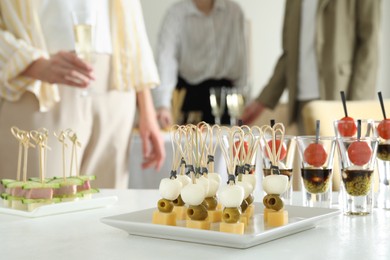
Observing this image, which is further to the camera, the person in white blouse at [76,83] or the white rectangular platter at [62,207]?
the person in white blouse at [76,83]

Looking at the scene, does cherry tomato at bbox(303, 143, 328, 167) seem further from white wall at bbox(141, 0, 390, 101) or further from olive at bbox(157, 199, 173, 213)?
white wall at bbox(141, 0, 390, 101)

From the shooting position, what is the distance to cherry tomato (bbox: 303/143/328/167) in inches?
44.2

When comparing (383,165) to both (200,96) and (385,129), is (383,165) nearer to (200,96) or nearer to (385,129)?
(385,129)

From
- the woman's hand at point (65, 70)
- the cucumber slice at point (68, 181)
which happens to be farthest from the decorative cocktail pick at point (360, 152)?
the woman's hand at point (65, 70)

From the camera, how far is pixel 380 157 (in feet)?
3.97

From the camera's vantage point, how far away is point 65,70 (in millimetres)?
1746

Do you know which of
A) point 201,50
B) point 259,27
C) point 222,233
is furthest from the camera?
point 259,27

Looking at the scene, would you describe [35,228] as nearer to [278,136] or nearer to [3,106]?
[278,136]

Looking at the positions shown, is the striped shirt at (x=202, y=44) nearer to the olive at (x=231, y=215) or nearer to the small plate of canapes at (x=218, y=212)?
the small plate of canapes at (x=218, y=212)

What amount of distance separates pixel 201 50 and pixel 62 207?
3.72 m

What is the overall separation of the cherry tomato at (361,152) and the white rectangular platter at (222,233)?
0.13 m

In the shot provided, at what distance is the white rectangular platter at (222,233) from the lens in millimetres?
817

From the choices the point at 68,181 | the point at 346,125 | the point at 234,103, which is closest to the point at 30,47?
the point at 68,181

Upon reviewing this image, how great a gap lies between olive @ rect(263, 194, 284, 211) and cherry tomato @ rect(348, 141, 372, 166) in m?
0.21
